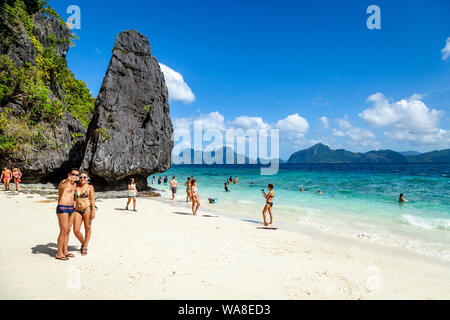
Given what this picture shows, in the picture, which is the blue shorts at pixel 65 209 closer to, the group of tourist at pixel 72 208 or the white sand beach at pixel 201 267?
the group of tourist at pixel 72 208

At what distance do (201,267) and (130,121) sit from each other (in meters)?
18.5

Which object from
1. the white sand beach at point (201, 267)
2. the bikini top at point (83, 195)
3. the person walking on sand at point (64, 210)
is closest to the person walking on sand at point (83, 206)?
the bikini top at point (83, 195)

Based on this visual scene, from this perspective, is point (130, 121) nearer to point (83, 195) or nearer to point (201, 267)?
point (83, 195)

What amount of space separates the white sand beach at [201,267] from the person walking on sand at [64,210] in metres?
0.29

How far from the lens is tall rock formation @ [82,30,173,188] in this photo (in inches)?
722

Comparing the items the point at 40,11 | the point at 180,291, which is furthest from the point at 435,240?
the point at 40,11

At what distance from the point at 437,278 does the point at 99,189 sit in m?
22.3

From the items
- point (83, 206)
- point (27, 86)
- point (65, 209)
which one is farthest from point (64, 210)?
point (27, 86)

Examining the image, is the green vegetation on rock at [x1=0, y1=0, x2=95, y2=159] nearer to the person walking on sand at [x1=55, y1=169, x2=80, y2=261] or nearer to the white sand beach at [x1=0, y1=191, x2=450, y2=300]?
A: the white sand beach at [x1=0, y1=191, x2=450, y2=300]

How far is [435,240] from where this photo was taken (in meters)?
8.84

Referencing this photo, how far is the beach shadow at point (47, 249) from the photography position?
5.12 metres

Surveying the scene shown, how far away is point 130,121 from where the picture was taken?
800 inches

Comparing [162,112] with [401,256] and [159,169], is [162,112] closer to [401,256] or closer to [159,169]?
[159,169]

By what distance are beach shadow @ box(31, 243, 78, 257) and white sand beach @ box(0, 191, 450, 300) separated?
20mm
